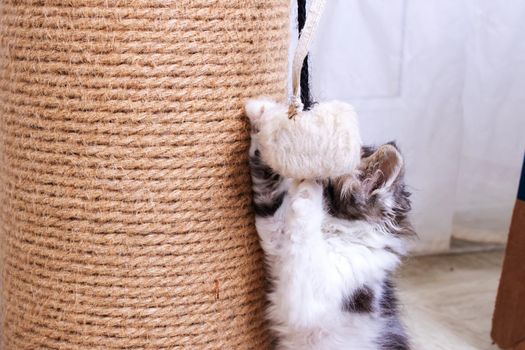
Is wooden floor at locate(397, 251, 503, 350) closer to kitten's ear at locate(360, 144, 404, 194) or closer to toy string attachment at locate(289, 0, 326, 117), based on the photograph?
kitten's ear at locate(360, 144, 404, 194)

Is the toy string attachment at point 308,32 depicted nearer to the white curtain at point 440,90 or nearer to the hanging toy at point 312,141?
the hanging toy at point 312,141

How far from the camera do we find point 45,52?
102 cm

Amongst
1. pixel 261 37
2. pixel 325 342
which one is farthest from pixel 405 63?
pixel 325 342

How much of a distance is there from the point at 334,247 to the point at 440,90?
1.16 m

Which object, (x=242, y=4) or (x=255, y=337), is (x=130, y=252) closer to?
(x=255, y=337)

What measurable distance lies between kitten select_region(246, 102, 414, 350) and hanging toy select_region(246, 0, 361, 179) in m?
0.05

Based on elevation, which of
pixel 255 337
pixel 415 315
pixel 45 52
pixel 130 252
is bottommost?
pixel 415 315

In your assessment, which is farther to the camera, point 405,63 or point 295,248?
point 405,63

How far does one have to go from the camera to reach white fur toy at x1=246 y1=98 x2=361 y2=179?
0.95m

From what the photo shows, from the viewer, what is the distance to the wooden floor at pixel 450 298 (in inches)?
69.2

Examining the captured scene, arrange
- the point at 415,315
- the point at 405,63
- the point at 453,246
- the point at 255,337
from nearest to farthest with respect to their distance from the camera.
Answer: the point at 255,337
the point at 415,315
the point at 405,63
the point at 453,246

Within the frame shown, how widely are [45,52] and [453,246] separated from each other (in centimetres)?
170

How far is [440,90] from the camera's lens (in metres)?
2.06

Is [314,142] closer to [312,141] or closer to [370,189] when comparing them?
[312,141]
